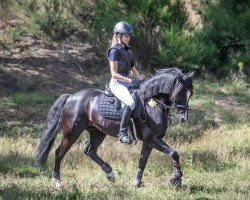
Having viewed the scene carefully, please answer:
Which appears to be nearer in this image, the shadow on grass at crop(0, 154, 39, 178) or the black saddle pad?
the black saddle pad

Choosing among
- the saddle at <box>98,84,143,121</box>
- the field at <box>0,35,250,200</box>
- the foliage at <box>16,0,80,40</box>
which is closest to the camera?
the field at <box>0,35,250,200</box>

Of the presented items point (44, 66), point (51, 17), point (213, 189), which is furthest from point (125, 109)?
point (51, 17)

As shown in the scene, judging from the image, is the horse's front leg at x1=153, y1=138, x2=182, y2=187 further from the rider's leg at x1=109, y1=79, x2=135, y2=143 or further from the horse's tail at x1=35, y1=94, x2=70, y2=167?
the horse's tail at x1=35, y1=94, x2=70, y2=167

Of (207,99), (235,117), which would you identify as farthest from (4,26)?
(235,117)

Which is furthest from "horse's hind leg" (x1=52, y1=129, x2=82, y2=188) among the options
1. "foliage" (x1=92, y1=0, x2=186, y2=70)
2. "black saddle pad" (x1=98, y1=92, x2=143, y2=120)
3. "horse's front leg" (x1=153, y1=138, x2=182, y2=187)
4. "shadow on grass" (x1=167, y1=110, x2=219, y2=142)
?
"foliage" (x1=92, y1=0, x2=186, y2=70)

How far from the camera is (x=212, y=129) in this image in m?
13.6

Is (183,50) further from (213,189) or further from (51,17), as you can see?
(213,189)

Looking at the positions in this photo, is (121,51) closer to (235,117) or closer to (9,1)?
(235,117)

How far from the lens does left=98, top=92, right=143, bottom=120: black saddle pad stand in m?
8.29

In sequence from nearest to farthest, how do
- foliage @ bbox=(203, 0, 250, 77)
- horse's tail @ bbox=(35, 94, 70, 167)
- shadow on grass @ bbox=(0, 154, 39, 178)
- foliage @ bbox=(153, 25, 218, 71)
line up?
horse's tail @ bbox=(35, 94, 70, 167)
shadow on grass @ bbox=(0, 154, 39, 178)
foliage @ bbox=(153, 25, 218, 71)
foliage @ bbox=(203, 0, 250, 77)

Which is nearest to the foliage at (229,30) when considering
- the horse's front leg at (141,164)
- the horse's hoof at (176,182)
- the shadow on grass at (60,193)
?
the horse's front leg at (141,164)

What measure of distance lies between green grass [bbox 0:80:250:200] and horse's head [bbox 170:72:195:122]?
45.9 inches

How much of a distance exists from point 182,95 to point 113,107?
1174mm

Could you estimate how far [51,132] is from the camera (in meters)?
9.03
